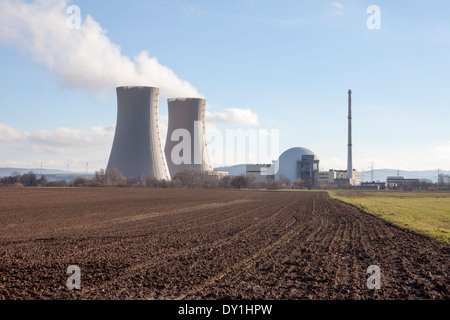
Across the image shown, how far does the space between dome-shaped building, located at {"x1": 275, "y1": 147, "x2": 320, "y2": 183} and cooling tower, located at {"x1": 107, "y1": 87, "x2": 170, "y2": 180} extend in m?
51.2

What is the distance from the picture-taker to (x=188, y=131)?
2114 inches

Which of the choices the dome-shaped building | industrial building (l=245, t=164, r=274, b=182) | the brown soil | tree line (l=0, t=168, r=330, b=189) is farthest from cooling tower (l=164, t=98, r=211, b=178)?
industrial building (l=245, t=164, r=274, b=182)

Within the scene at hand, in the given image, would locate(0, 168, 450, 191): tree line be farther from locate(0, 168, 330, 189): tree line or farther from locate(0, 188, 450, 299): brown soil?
locate(0, 188, 450, 299): brown soil

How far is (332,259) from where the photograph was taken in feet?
30.4

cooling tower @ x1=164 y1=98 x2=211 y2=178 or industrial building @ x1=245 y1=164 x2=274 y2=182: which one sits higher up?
cooling tower @ x1=164 y1=98 x2=211 y2=178

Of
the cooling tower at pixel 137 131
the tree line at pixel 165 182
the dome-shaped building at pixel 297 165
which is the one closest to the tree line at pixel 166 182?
the tree line at pixel 165 182

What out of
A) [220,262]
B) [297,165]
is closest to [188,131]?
[220,262]

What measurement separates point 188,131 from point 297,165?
49.5 m

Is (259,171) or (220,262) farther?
(259,171)

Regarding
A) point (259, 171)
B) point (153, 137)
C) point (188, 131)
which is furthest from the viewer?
point (259, 171)

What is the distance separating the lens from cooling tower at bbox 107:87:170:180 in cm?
4666

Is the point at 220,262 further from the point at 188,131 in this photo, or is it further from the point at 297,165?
the point at 297,165

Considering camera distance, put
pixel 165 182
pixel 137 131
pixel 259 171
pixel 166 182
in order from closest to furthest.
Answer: pixel 137 131 → pixel 165 182 → pixel 166 182 → pixel 259 171

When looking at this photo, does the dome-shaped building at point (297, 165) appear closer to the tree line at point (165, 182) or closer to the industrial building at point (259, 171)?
the industrial building at point (259, 171)
